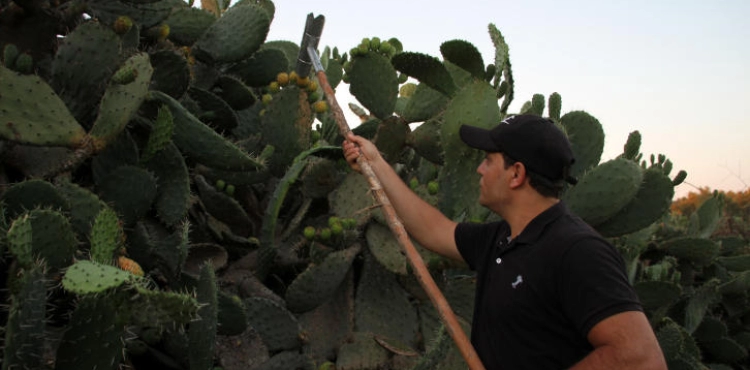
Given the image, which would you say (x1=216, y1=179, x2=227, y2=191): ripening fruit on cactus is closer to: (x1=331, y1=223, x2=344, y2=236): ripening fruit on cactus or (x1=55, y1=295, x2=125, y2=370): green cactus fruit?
(x1=331, y1=223, x2=344, y2=236): ripening fruit on cactus

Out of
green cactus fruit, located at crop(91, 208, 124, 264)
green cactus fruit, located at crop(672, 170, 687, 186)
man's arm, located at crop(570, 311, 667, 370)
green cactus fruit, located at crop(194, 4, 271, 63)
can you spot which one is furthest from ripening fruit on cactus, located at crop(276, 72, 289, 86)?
green cactus fruit, located at crop(672, 170, 687, 186)

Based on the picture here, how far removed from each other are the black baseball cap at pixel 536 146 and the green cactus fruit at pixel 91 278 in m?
1.08

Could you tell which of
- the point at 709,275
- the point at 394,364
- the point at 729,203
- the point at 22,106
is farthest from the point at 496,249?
the point at 729,203

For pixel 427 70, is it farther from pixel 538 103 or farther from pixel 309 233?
pixel 309 233

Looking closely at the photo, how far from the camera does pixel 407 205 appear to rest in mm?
2697

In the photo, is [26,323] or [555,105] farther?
[555,105]

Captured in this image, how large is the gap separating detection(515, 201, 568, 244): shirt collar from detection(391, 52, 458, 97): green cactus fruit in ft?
3.67

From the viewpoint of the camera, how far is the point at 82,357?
1910mm

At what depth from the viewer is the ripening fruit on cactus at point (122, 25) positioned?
2785 mm

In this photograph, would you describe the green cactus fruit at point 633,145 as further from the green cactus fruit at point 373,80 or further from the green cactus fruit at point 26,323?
the green cactus fruit at point 26,323

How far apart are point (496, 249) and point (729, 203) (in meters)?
7.68

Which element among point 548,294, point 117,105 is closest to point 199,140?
point 117,105

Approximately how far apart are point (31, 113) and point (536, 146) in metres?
1.54

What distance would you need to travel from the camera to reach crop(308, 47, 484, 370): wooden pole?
6.79 ft
